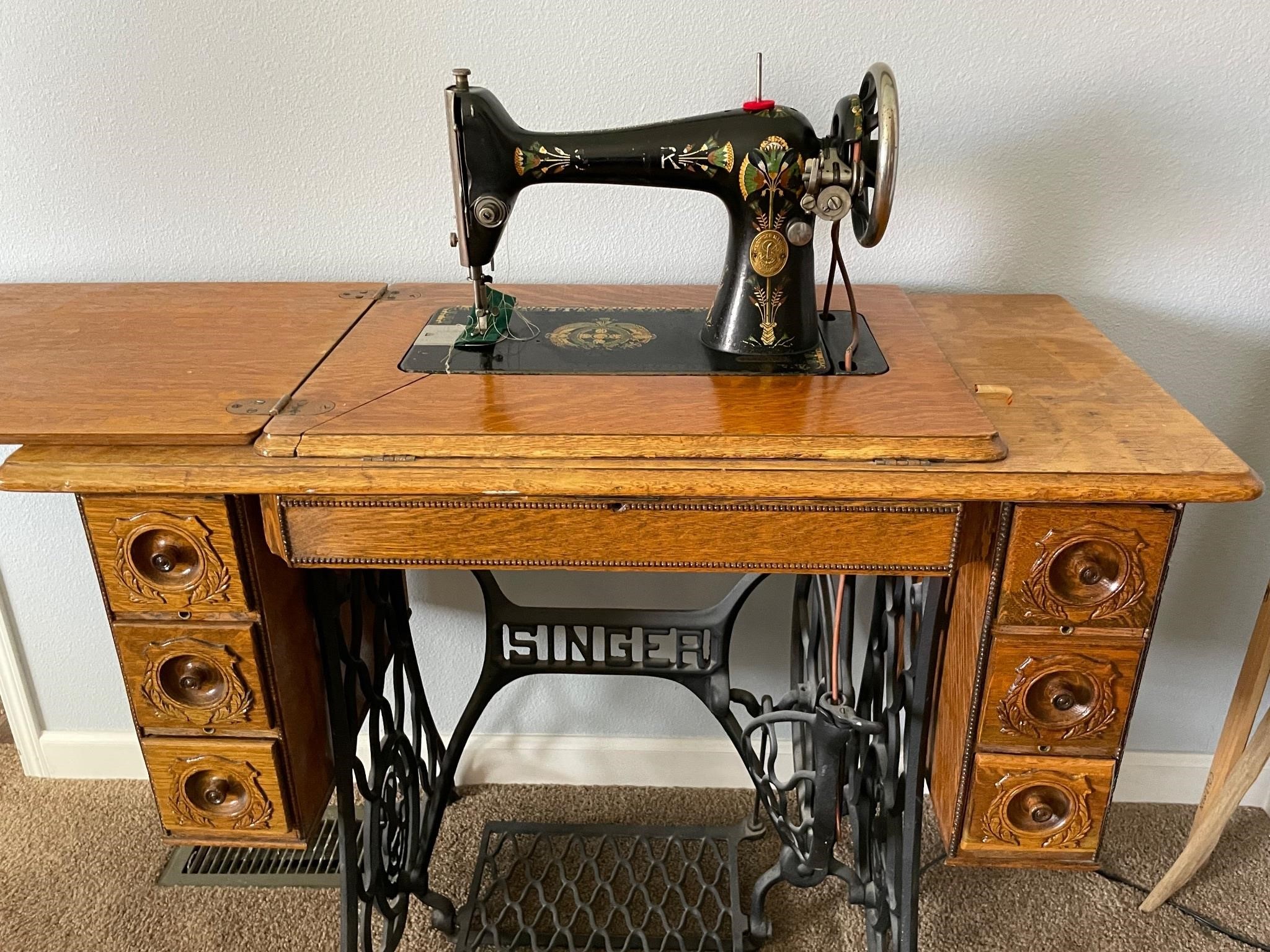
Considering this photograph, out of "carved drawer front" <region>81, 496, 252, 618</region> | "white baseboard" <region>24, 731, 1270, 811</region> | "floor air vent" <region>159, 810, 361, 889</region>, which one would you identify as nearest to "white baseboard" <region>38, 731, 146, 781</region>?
"white baseboard" <region>24, 731, 1270, 811</region>

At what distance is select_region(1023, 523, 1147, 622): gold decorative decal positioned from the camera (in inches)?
36.2

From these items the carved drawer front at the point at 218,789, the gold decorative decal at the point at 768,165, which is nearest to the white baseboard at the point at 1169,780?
the gold decorative decal at the point at 768,165

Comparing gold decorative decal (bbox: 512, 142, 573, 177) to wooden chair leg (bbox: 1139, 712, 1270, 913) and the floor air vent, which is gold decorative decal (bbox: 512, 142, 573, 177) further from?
wooden chair leg (bbox: 1139, 712, 1270, 913)

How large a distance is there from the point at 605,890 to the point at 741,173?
1.11 metres

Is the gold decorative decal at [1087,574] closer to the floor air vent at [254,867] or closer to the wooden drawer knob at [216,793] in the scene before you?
the wooden drawer knob at [216,793]

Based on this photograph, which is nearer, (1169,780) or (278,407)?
(278,407)

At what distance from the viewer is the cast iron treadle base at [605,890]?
1.46 meters

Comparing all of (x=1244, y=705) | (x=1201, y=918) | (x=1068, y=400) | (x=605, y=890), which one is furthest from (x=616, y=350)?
(x=1201, y=918)

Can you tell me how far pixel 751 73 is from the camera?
1278 mm

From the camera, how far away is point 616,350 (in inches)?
42.8

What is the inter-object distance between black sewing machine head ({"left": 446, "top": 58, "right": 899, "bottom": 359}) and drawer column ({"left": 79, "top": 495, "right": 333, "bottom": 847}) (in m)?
0.39

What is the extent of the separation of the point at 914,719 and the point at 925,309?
0.52 m

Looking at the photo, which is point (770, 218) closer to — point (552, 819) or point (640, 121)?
point (640, 121)

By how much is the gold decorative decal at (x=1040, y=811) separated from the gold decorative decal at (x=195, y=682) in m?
0.82
